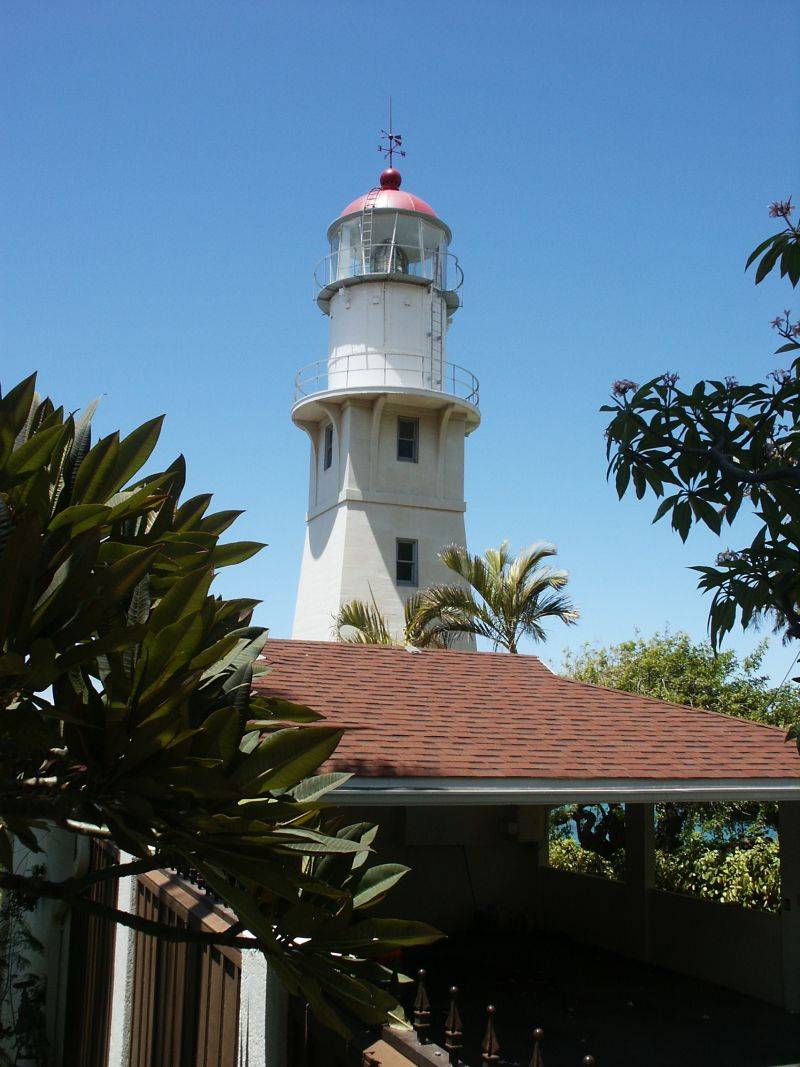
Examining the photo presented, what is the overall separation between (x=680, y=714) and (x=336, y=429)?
17173 millimetres

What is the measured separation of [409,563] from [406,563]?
0.27 feet

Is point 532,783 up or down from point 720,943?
up

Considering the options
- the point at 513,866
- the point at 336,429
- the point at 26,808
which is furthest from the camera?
the point at 336,429

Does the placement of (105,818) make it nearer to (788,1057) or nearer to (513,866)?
(788,1057)

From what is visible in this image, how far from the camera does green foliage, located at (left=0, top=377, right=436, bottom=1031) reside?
8.04ft

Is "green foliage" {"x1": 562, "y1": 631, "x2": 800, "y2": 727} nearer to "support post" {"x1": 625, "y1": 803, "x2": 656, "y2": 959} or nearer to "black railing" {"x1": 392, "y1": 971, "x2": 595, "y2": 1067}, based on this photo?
"support post" {"x1": 625, "y1": 803, "x2": 656, "y2": 959}

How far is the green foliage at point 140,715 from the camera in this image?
2451 millimetres

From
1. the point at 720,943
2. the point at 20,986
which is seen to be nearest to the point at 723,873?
the point at 720,943

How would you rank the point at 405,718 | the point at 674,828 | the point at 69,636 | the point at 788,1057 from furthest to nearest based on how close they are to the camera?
1. the point at 674,828
2. the point at 405,718
3. the point at 788,1057
4. the point at 69,636

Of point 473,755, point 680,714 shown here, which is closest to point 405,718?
point 473,755

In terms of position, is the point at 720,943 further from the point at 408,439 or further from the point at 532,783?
the point at 408,439

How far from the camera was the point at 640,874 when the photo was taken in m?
12.3

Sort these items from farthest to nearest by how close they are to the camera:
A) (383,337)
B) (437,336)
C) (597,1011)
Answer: (437,336), (383,337), (597,1011)

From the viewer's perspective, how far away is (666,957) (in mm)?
11789
